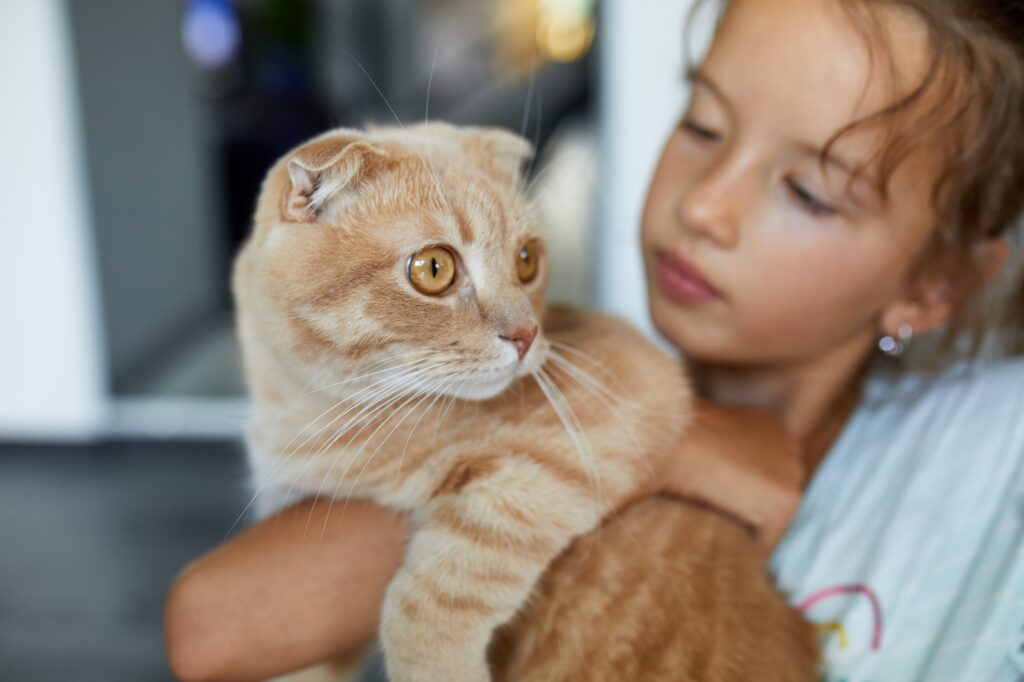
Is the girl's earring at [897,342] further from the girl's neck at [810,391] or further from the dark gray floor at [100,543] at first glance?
the dark gray floor at [100,543]

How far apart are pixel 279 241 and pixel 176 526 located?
240cm

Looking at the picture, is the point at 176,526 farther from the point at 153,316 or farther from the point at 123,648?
the point at 153,316

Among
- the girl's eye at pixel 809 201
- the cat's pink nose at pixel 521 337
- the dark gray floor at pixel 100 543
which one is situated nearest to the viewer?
the cat's pink nose at pixel 521 337

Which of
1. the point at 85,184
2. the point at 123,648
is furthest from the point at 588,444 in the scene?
the point at 85,184

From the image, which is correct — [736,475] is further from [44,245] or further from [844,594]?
[44,245]

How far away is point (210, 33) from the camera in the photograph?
3936 mm

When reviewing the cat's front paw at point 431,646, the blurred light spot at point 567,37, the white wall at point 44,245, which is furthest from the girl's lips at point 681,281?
the white wall at point 44,245

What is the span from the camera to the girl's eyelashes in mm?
1142

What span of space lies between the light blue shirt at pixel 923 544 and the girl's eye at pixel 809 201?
1.29ft

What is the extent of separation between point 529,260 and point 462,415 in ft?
0.73

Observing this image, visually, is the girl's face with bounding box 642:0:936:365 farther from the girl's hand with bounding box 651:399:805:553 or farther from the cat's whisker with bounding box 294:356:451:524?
the cat's whisker with bounding box 294:356:451:524

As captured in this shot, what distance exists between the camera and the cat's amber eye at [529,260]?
1.01 m

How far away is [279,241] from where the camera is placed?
35.9 inches

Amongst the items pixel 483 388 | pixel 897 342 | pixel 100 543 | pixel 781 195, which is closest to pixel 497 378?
pixel 483 388
